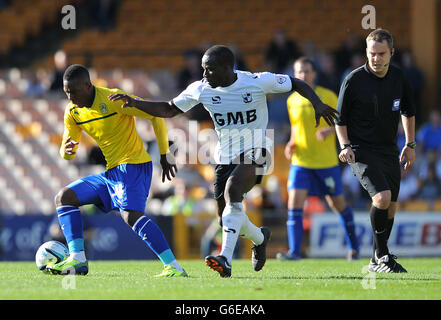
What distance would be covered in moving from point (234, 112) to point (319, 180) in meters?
4.01

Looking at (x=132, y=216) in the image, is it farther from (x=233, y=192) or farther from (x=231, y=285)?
(x=231, y=285)

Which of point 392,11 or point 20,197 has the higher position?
point 392,11

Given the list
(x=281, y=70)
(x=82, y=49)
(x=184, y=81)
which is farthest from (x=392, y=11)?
(x=82, y=49)

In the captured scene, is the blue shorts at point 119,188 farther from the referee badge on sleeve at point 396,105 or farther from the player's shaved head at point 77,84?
the referee badge on sleeve at point 396,105

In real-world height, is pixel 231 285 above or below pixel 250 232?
below

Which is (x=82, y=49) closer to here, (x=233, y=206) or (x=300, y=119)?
(x=300, y=119)

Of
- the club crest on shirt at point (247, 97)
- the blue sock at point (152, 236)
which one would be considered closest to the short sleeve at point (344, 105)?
the club crest on shirt at point (247, 97)

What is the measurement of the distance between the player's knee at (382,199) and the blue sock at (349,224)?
3.41 metres

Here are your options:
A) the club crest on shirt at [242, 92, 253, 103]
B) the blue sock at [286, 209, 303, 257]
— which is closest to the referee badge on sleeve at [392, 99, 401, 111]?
the club crest on shirt at [242, 92, 253, 103]

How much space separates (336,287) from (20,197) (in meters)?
14.4

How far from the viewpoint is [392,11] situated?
2527 centimetres

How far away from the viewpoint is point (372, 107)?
30.5ft

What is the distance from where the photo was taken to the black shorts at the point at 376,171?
30.1 feet

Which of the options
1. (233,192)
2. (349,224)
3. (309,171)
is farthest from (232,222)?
(349,224)
